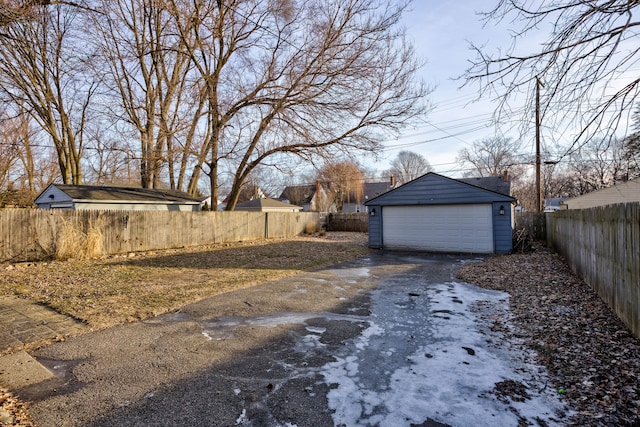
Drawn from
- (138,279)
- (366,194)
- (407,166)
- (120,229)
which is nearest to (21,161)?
(120,229)

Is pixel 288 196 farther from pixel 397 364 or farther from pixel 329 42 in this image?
pixel 397 364

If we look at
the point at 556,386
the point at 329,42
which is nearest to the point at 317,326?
the point at 556,386

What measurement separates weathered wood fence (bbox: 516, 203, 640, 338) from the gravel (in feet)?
0.61

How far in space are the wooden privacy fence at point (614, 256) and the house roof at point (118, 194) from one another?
16.9m

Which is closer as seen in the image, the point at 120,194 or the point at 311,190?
the point at 120,194

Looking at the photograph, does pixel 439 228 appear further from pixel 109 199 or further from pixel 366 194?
pixel 366 194

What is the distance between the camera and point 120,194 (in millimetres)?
16469

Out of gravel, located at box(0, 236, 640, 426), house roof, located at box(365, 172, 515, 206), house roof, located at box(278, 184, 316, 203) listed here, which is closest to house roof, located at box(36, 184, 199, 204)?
house roof, located at box(365, 172, 515, 206)

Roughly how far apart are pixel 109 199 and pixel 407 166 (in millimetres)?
40497

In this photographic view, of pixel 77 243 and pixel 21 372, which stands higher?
pixel 77 243

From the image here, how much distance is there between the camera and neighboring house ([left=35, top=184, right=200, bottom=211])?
49.0 feet

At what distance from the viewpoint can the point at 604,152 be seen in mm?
3420

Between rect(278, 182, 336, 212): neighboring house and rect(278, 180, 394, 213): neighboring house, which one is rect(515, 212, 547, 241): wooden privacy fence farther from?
rect(278, 182, 336, 212): neighboring house

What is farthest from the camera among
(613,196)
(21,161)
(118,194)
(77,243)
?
(21,161)
